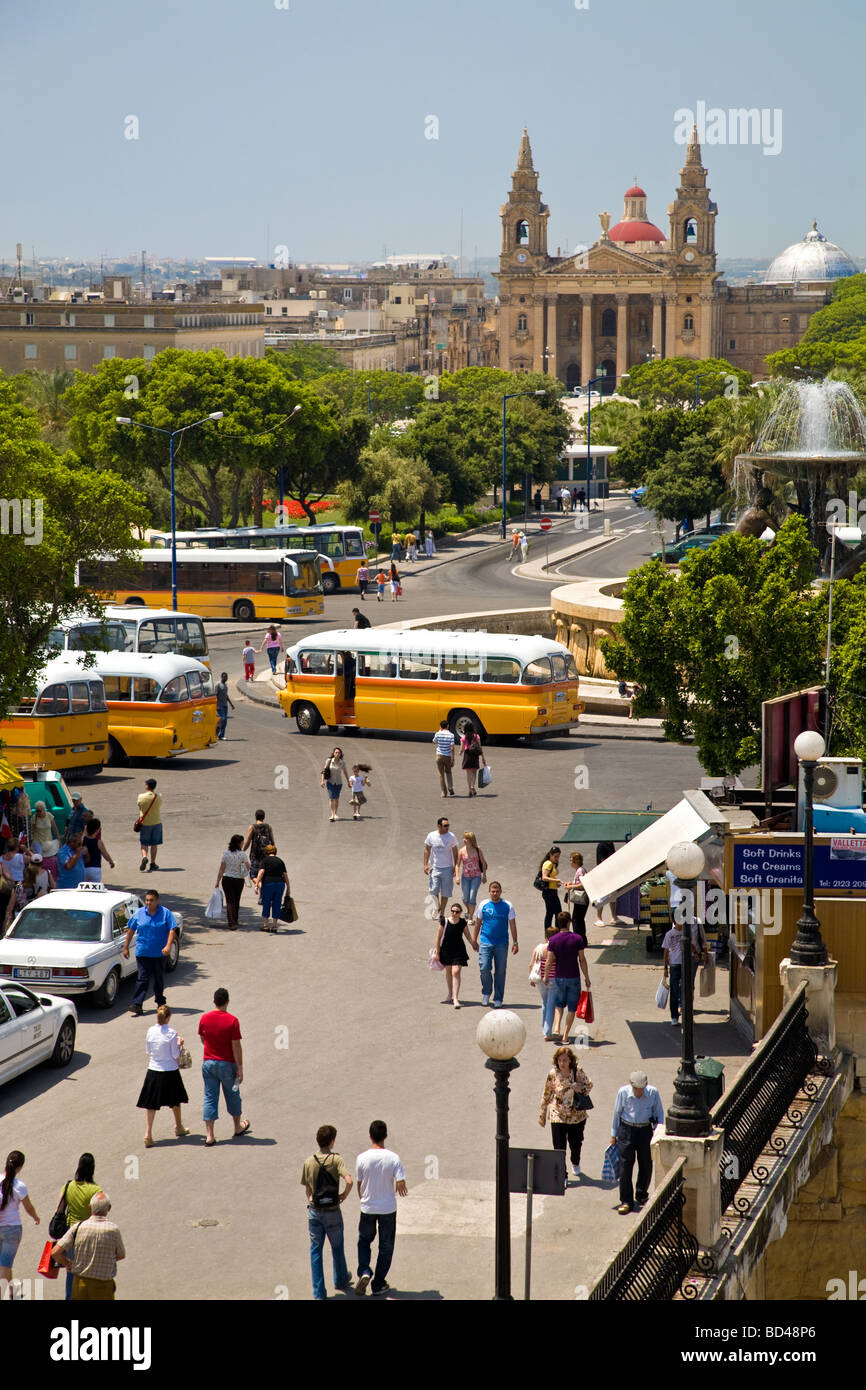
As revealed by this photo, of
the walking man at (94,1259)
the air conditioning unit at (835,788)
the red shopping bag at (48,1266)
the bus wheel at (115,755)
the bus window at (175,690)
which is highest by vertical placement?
the air conditioning unit at (835,788)

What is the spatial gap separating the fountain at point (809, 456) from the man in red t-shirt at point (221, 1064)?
70.9 feet

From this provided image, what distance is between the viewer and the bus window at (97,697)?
28.8 m

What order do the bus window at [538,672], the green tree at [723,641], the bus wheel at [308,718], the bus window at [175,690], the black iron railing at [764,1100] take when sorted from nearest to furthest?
the black iron railing at [764,1100] → the green tree at [723,641] → the bus window at [175,690] → the bus window at [538,672] → the bus wheel at [308,718]

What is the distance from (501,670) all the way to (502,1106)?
2123 centimetres

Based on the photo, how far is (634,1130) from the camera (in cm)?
1269

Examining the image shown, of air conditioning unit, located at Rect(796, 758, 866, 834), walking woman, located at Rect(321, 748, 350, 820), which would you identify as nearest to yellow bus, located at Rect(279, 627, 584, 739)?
walking woman, located at Rect(321, 748, 350, 820)

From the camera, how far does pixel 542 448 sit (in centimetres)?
8581

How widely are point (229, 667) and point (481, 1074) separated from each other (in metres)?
26.6

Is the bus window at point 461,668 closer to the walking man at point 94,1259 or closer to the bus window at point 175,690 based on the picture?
the bus window at point 175,690

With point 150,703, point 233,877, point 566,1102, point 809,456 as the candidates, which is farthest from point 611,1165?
point 809,456

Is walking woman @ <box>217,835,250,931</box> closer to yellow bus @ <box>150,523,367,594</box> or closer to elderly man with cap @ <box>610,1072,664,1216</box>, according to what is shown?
elderly man with cap @ <box>610,1072,664,1216</box>

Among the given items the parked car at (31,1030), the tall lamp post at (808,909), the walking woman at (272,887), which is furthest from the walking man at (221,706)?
the tall lamp post at (808,909)
